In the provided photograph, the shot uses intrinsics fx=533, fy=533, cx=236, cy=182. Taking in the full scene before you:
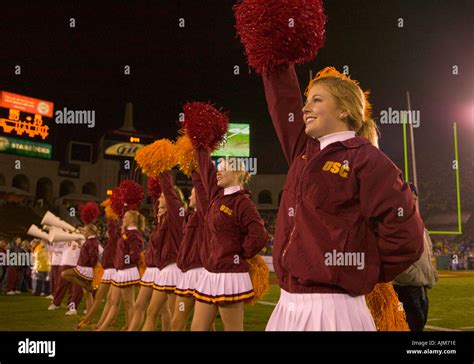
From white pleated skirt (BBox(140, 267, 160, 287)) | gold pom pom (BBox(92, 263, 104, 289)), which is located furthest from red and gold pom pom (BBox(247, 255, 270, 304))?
gold pom pom (BBox(92, 263, 104, 289))

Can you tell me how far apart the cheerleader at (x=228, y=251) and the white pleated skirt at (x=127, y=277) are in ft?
8.18

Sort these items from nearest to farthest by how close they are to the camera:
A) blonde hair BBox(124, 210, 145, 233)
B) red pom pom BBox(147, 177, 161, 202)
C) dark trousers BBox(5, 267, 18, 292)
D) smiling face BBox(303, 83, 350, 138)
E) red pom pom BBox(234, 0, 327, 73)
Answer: smiling face BBox(303, 83, 350, 138) → red pom pom BBox(234, 0, 327, 73) → blonde hair BBox(124, 210, 145, 233) → red pom pom BBox(147, 177, 161, 202) → dark trousers BBox(5, 267, 18, 292)

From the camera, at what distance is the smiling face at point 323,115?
1949mm

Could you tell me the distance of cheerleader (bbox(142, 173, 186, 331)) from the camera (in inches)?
212

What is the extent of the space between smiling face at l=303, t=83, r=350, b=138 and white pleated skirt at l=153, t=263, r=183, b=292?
145 inches

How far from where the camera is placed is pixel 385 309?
97.5 inches

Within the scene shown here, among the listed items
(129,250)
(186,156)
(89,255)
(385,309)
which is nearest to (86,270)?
(89,255)

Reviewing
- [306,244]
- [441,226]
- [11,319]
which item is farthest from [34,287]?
[441,226]

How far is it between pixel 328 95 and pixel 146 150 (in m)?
4.01

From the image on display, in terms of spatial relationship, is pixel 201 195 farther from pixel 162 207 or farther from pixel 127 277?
pixel 127 277

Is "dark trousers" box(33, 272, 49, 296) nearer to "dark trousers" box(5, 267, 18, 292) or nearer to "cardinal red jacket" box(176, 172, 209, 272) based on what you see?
"dark trousers" box(5, 267, 18, 292)
